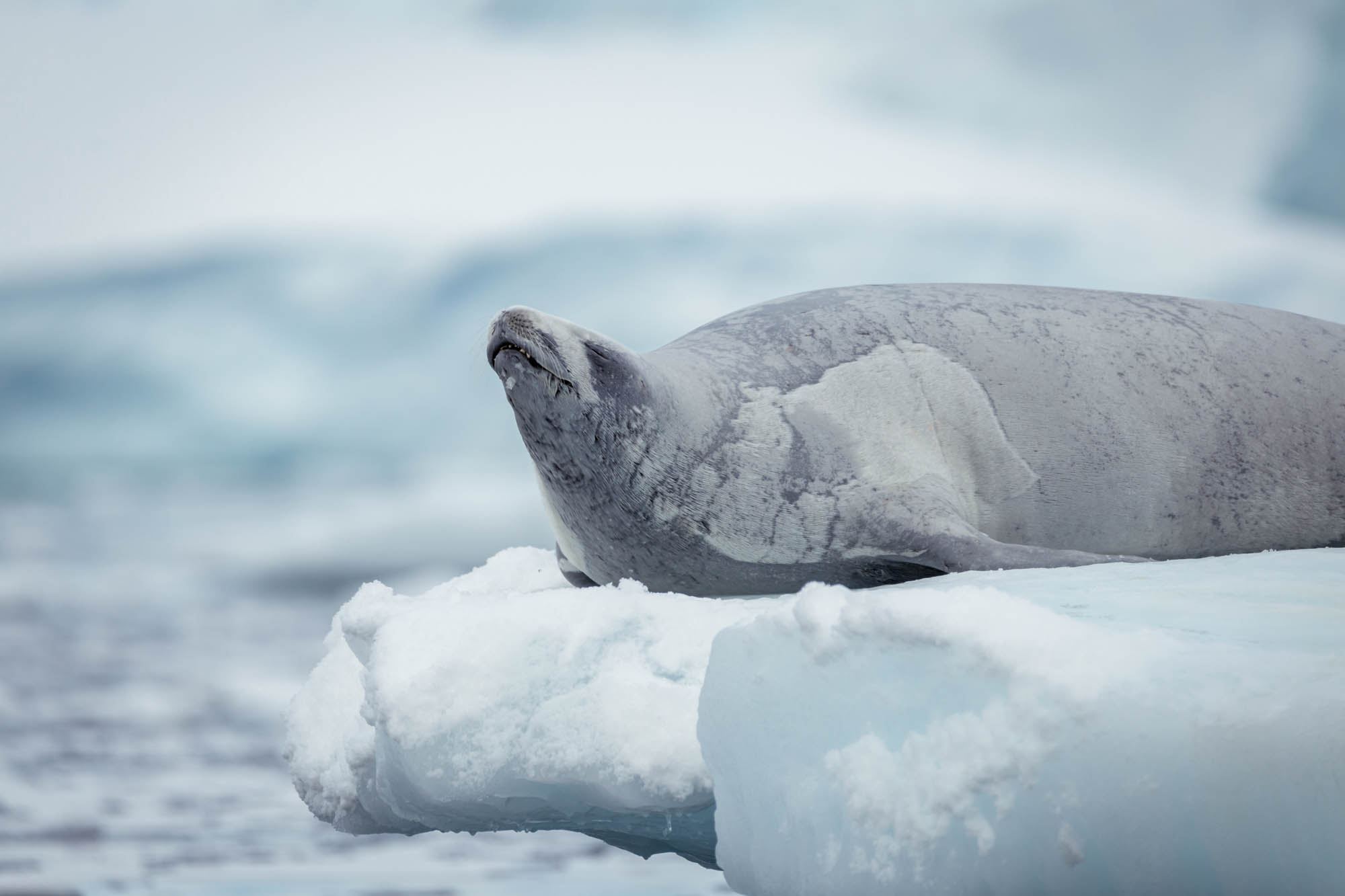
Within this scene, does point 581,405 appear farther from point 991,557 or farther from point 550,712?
point 991,557

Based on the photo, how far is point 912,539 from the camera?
3469 mm

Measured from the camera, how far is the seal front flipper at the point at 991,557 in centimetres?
330

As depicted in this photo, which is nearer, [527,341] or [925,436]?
[527,341]

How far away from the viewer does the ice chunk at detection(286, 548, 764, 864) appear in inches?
106

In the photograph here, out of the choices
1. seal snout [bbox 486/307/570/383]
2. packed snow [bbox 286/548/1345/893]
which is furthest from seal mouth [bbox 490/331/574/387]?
packed snow [bbox 286/548/1345/893]

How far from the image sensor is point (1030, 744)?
1.92m

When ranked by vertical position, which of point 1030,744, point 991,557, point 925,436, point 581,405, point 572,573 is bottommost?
point 1030,744

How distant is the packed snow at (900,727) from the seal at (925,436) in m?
0.34

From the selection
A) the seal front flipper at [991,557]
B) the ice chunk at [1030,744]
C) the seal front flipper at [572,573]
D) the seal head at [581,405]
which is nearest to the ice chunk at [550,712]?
the ice chunk at [1030,744]

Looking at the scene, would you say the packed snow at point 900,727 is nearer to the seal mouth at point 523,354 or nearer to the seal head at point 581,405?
the seal head at point 581,405

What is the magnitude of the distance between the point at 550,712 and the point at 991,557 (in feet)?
4.25

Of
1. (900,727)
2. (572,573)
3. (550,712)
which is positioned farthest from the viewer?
(572,573)

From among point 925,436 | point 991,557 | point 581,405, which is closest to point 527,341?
point 581,405

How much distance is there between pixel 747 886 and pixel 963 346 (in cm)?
210
